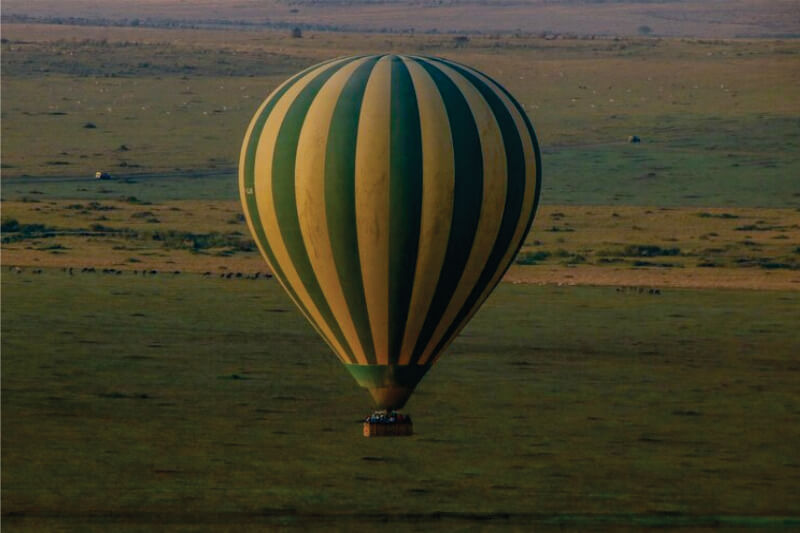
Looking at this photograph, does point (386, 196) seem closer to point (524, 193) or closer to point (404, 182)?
point (404, 182)

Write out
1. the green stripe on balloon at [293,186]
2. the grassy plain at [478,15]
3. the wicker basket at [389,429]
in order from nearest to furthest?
the wicker basket at [389,429], the green stripe on balloon at [293,186], the grassy plain at [478,15]

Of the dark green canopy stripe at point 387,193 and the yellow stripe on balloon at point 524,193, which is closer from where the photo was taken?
the dark green canopy stripe at point 387,193

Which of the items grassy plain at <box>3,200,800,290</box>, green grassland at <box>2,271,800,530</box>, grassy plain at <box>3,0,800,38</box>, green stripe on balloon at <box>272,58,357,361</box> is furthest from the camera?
grassy plain at <box>3,0,800,38</box>

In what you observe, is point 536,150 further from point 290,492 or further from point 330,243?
point 290,492

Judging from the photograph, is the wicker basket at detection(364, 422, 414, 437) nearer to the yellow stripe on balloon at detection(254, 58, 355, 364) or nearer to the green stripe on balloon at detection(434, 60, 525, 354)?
the yellow stripe on balloon at detection(254, 58, 355, 364)

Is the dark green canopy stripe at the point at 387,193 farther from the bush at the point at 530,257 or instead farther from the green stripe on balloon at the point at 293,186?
the bush at the point at 530,257

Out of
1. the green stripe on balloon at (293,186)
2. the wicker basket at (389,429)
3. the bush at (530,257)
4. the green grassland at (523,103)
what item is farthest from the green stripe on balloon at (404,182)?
the green grassland at (523,103)

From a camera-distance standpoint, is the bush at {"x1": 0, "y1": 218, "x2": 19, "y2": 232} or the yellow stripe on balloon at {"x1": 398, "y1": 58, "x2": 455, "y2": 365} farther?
the bush at {"x1": 0, "y1": 218, "x2": 19, "y2": 232}

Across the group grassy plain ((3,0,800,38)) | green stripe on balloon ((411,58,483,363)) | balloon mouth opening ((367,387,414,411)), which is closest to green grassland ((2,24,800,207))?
green stripe on balloon ((411,58,483,363))
